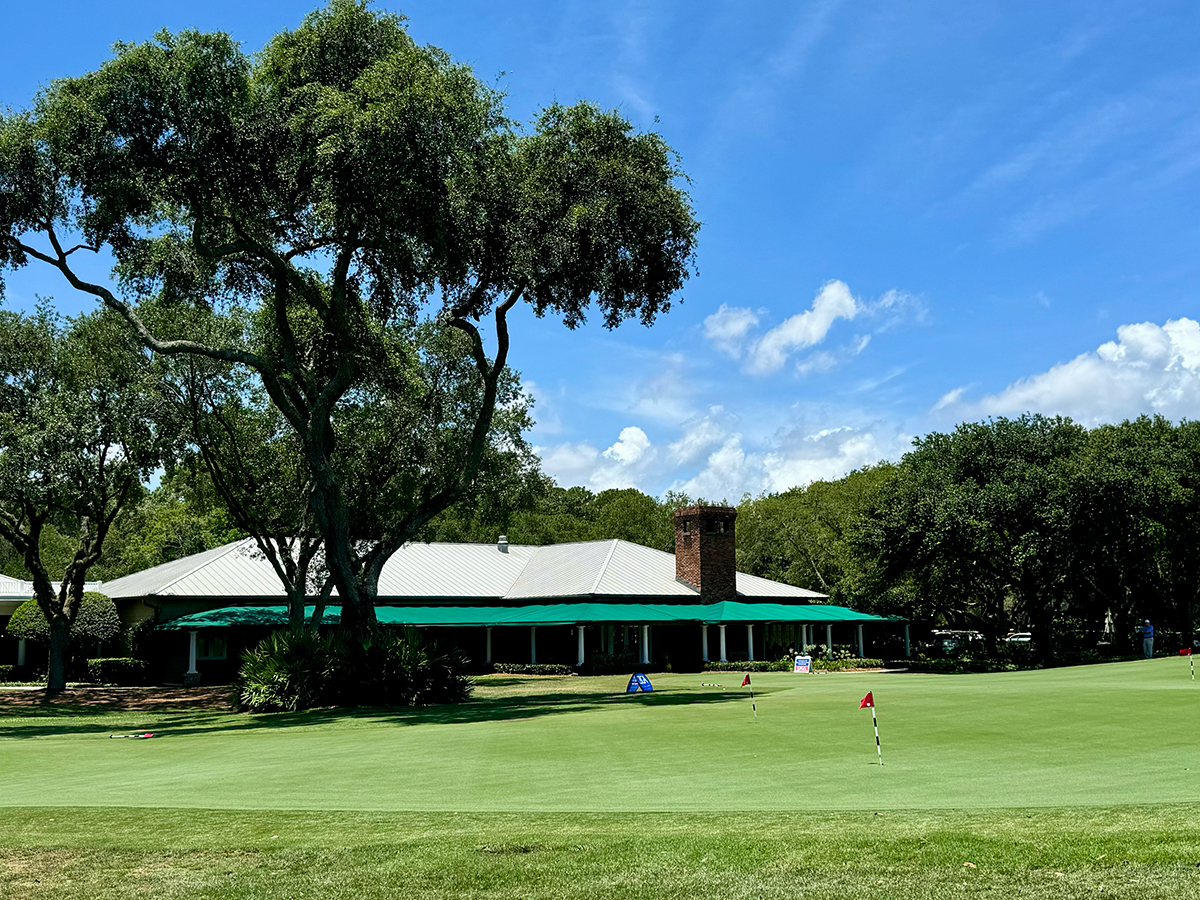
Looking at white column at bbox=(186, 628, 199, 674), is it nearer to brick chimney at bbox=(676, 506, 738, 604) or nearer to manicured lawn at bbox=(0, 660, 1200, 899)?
brick chimney at bbox=(676, 506, 738, 604)

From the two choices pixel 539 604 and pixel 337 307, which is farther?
pixel 539 604

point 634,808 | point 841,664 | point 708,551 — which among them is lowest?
point 841,664

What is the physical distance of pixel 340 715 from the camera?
2394cm

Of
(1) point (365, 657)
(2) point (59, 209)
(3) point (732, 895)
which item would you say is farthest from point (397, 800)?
(2) point (59, 209)

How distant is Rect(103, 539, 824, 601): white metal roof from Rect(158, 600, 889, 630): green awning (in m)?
0.77

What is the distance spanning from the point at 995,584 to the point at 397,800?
138 ft

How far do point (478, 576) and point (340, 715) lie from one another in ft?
92.2

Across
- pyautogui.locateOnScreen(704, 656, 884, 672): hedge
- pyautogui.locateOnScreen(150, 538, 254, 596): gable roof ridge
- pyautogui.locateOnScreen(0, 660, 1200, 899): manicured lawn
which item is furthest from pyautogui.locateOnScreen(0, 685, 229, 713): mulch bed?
pyautogui.locateOnScreen(704, 656, 884, 672): hedge

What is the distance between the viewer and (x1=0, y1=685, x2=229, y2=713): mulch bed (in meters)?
31.4

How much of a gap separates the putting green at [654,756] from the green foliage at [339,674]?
1.45m

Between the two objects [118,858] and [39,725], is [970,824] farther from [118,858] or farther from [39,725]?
[39,725]

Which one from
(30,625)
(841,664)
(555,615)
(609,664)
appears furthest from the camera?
(841,664)

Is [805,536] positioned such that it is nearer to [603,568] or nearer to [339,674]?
[603,568]

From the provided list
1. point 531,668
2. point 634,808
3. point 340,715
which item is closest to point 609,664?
point 531,668
